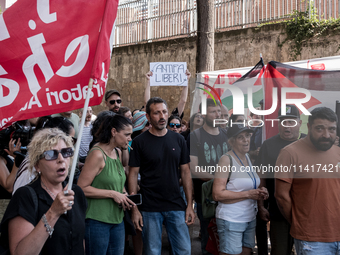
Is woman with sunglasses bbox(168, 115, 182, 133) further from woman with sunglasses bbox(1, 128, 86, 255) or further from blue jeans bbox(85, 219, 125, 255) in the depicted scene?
woman with sunglasses bbox(1, 128, 86, 255)

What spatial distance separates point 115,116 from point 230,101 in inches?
47.1

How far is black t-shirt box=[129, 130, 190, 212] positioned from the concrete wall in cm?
499

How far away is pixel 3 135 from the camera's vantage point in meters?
3.94

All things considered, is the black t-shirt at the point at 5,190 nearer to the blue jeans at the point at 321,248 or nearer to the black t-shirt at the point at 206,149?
the black t-shirt at the point at 206,149

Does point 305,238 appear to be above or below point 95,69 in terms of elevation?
below

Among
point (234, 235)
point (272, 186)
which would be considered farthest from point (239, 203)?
point (272, 186)

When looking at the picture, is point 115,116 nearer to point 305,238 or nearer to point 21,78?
point 21,78

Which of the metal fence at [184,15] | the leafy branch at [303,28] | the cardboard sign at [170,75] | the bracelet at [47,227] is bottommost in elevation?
the bracelet at [47,227]

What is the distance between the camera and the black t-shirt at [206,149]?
4379 mm

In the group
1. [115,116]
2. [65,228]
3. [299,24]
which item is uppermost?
[299,24]

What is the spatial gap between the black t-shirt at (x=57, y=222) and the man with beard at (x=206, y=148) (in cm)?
198

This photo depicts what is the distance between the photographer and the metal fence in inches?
408

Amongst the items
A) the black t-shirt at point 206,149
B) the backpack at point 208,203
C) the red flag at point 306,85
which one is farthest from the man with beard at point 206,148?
the red flag at point 306,85

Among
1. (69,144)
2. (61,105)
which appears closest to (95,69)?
(61,105)
